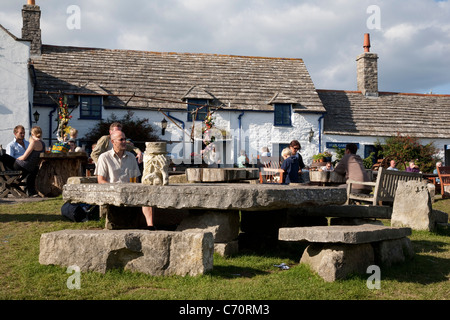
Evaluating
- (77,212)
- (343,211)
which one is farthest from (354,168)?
(77,212)

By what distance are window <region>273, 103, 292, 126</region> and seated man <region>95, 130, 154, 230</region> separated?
17.3 meters

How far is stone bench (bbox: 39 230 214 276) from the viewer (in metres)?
4.61

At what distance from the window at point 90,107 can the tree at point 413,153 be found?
1334 centimetres

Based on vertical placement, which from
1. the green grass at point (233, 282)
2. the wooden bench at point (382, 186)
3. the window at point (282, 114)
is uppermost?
the window at point (282, 114)

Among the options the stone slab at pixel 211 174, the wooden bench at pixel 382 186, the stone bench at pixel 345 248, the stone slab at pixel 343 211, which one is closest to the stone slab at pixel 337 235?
the stone bench at pixel 345 248

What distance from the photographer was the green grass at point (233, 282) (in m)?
4.12

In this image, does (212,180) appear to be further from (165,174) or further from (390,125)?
(390,125)

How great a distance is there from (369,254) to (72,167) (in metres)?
7.59

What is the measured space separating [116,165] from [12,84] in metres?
12.8

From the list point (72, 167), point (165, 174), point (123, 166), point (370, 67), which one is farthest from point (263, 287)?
point (370, 67)

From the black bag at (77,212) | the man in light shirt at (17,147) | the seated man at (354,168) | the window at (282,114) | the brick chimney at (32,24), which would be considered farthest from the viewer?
the window at (282,114)

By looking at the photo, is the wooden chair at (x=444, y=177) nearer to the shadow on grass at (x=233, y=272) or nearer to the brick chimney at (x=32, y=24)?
the shadow on grass at (x=233, y=272)

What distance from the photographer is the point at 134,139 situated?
2053cm

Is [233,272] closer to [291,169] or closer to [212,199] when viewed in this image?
[212,199]
